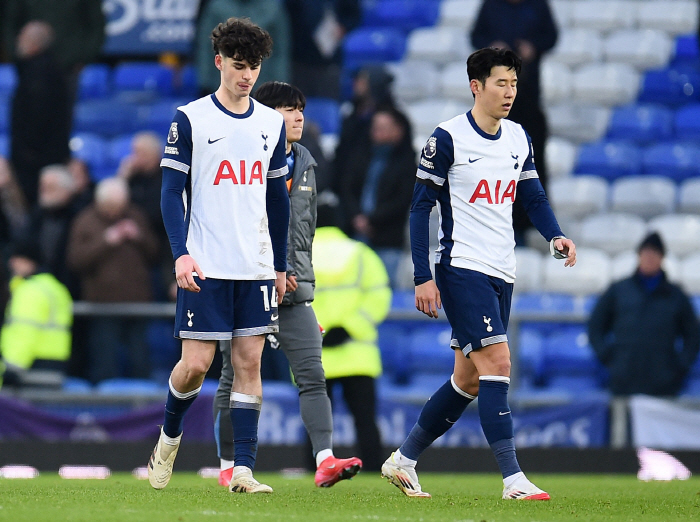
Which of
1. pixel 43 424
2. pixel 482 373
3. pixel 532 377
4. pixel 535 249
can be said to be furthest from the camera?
pixel 535 249

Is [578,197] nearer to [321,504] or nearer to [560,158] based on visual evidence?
[560,158]

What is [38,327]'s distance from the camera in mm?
11281

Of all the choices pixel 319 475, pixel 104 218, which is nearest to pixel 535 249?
pixel 104 218

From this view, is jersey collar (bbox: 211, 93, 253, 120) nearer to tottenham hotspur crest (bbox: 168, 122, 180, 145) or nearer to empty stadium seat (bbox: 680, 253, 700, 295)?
tottenham hotspur crest (bbox: 168, 122, 180, 145)

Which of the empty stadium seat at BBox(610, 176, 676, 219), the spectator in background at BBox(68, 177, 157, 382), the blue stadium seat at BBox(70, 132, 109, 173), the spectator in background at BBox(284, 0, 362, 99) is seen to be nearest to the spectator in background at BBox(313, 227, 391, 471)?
the spectator in background at BBox(68, 177, 157, 382)

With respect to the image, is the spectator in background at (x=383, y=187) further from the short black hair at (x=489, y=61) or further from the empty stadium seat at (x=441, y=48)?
the short black hair at (x=489, y=61)

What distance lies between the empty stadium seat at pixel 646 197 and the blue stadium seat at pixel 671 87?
1889 millimetres

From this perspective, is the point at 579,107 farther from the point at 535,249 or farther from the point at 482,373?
the point at 482,373

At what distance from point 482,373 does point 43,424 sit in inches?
220

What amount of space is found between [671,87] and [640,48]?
86 cm

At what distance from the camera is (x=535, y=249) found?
13.4 m

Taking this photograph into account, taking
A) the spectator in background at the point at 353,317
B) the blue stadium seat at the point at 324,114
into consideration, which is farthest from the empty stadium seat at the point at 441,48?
the spectator in background at the point at 353,317

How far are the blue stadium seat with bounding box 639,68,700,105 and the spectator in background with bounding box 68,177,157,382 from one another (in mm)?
6703

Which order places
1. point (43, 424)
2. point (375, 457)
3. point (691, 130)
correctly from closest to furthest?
point (375, 457) < point (43, 424) < point (691, 130)
